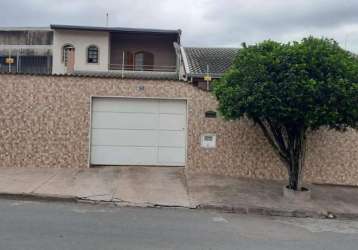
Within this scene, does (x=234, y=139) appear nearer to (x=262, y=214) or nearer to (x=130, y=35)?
(x=262, y=214)

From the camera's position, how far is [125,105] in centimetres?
1223

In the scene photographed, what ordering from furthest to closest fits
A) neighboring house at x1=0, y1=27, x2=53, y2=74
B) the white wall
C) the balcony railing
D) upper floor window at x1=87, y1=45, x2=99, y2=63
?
neighboring house at x1=0, y1=27, x2=53, y2=74 → the balcony railing → upper floor window at x1=87, y1=45, x2=99, y2=63 → the white wall

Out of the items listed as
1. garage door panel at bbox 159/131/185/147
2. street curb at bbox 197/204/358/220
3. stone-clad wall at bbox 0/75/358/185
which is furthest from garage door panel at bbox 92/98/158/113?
street curb at bbox 197/204/358/220

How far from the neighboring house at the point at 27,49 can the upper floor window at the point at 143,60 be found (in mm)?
6999

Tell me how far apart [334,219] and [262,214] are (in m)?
1.56

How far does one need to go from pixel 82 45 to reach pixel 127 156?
Result: 1652 cm

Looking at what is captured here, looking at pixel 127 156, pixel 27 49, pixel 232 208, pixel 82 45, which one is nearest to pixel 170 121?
pixel 127 156

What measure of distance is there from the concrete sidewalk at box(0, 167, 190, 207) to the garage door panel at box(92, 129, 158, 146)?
2.61 feet

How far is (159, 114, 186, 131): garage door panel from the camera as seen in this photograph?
12273mm

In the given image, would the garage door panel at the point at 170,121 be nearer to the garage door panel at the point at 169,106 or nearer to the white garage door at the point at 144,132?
the white garage door at the point at 144,132

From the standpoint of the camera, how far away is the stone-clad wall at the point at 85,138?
38.3 feet

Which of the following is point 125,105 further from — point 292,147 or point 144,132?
point 292,147

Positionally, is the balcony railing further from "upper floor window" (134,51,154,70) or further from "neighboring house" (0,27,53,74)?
"neighboring house" (0,27,53,74)

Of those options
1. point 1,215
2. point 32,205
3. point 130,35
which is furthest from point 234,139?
point 130,35
